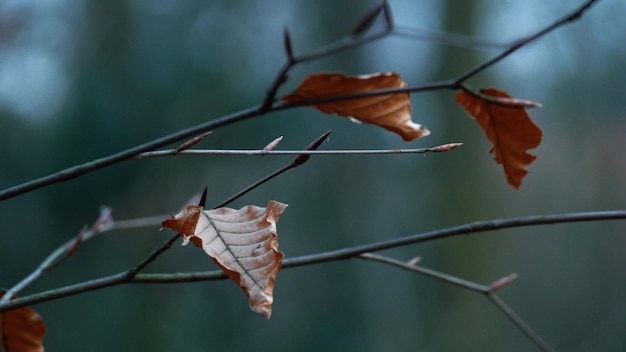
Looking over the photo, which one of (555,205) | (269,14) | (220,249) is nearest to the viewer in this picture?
(220,249)

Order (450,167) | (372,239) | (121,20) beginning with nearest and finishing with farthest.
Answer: (121,20) → (372,239) → (450,167)

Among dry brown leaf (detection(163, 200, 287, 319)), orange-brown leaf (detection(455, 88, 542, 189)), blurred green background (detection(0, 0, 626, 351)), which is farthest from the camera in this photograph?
blurred green background (detection(0, 0, 626, 351))

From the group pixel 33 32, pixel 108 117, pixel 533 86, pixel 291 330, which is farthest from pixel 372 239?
pixel 33 32

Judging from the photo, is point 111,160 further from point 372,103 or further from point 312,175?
point 312,175

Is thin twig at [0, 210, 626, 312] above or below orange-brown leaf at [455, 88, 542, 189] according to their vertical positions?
below

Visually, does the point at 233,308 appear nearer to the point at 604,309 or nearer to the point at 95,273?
the point at 95,273

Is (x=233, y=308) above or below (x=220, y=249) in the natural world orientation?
below

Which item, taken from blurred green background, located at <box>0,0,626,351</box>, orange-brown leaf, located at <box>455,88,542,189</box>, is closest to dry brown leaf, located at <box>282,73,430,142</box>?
orange-brown leaf, located at <box>455,88,542,189</box>

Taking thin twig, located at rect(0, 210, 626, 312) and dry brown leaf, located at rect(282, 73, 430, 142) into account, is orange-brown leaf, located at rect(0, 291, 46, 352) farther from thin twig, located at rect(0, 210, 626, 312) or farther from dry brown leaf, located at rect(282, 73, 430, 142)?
dry brown leaf, located at rect(282, 73, 430, 142)
